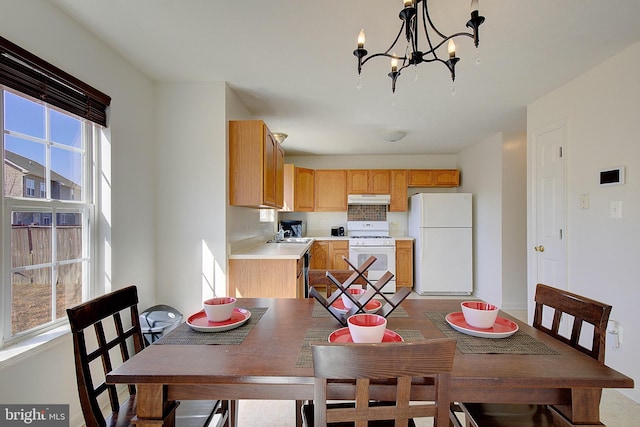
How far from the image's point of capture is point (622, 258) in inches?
84.9

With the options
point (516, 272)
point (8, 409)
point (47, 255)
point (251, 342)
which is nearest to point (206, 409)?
point (251, 342)

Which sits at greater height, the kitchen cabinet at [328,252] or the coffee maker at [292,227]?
the coffee maker at [292,227]

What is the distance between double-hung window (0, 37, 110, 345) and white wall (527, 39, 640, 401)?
3479mm

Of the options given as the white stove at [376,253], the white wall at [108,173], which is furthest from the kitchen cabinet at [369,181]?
the white wall at [108,173]

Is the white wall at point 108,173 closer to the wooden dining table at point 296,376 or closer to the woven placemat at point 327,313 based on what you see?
the wooden dining table at point 296,376

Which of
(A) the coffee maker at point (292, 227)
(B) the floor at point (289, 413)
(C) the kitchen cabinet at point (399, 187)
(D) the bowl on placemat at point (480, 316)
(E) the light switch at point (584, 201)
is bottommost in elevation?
(B) the floor at point (289, 413)

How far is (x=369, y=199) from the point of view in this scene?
17.3ft

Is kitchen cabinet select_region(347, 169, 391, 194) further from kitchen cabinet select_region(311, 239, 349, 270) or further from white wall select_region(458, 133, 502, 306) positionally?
white wall select_region(458, 133, 502, 306)

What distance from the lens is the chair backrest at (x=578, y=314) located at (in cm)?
111

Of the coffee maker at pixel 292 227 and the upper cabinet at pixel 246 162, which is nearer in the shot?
the upper cabinet at pixel 246 162

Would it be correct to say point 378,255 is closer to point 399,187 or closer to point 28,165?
point 399,187

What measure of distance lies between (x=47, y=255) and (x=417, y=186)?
490cm

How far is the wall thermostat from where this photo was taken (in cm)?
214

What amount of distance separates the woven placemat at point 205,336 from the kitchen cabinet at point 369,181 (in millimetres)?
4218
